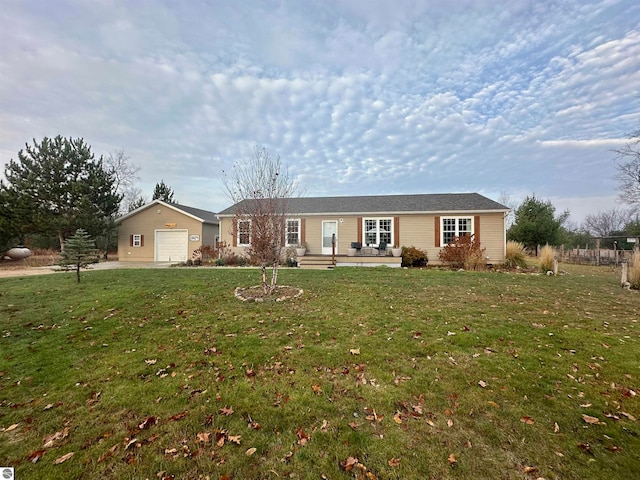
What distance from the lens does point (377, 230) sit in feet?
57.1

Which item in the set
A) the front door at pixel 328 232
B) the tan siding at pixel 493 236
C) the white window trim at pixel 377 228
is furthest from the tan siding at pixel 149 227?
the tan siding at pixel 493 236

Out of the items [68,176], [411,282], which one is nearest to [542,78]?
[411,282]

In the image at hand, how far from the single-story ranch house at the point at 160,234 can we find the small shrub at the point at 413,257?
1464cm

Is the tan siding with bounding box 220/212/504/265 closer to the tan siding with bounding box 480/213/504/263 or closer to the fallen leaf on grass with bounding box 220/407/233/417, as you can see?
the tan siding with bounding box 480/213/504/263

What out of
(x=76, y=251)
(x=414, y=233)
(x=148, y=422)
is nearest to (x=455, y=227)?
(x=414, y=233)

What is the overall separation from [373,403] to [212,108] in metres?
16.1

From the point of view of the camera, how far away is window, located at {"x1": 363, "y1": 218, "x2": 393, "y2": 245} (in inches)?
678

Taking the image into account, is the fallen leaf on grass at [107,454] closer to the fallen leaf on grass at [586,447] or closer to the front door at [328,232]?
the fallen leaf on grass at [586,447]

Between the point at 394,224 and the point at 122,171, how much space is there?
101 ft

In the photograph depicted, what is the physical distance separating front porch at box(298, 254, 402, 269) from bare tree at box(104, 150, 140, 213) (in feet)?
83.5

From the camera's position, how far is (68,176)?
19797mm

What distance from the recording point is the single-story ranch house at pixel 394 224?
1595 cm

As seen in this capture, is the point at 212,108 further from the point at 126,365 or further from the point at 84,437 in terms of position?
the point at 84,437

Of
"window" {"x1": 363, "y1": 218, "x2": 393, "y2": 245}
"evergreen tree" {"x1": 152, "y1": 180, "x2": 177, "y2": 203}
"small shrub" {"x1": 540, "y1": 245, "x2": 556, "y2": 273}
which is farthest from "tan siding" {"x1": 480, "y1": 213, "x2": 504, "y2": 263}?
"evergreen tree" {"x1": 152, "y1": 180, "x2": 177, "y2": 203}
